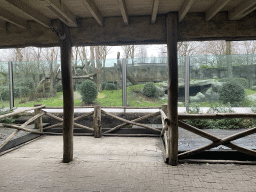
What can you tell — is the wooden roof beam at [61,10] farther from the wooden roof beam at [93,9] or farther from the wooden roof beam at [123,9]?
the wooden roof beam at [123,9]

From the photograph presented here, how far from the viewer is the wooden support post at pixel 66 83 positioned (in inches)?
149

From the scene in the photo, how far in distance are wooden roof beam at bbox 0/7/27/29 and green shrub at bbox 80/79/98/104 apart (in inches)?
206

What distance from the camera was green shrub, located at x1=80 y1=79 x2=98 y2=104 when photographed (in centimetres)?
895

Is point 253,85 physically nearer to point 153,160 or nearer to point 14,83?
point 153,160

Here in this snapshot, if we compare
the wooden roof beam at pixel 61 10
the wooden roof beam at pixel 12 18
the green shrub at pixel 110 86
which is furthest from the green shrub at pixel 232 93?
the wooden roof beam at pixel 12 18

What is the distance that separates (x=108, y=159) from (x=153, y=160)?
39.9 inches

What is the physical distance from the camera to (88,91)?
895 cm

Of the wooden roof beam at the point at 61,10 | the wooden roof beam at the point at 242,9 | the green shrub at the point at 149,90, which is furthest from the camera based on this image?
the green shrub at the point at 149,90

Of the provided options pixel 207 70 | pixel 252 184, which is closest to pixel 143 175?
pixel 252 184

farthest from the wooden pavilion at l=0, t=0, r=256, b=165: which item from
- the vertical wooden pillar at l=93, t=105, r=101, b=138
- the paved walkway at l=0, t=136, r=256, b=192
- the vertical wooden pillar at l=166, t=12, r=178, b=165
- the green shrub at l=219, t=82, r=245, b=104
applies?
the green shrub at l=219, t=82, r=245, b=104

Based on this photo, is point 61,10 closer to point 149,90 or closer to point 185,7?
point 185,7

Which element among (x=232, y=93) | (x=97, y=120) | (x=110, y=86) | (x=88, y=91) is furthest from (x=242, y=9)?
(x=88, y=91)

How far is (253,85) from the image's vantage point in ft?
26.5

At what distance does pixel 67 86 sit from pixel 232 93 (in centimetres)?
700
